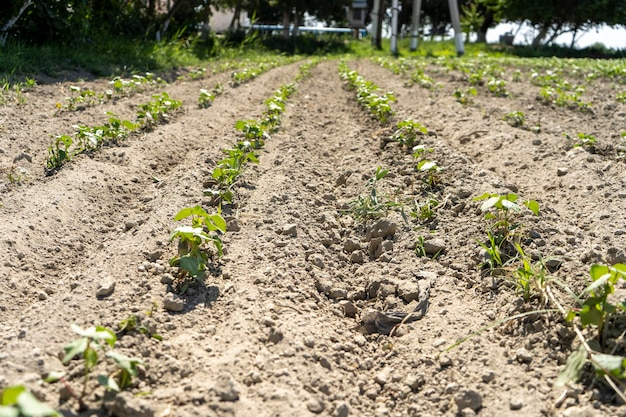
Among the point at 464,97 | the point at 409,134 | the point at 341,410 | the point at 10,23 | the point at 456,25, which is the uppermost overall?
the point at 456,25

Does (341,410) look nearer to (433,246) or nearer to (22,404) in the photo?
(22,404)

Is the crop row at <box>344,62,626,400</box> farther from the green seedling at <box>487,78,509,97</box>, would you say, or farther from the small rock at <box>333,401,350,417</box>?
the green seedling at <box>487,78,509,97</box>

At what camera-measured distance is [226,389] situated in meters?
2.17

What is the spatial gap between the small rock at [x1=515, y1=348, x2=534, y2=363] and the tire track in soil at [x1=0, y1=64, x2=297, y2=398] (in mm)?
1465

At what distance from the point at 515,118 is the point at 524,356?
16.5 ft

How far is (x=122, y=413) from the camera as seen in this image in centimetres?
204

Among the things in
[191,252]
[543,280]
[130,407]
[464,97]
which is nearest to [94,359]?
[130,407]

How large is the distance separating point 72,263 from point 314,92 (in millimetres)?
6865

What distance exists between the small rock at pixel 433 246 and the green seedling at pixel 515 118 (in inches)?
146

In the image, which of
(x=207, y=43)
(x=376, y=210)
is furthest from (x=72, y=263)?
(x=207, y=43)

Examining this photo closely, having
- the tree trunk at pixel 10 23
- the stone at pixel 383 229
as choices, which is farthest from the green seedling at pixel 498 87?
the tree trunk at pixel 10 23

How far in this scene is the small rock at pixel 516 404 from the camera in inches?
85.6

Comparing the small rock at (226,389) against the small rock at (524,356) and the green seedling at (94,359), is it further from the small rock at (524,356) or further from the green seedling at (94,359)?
the small rock at (524,356)

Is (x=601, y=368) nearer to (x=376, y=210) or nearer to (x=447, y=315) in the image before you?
(x=447, y=315)
